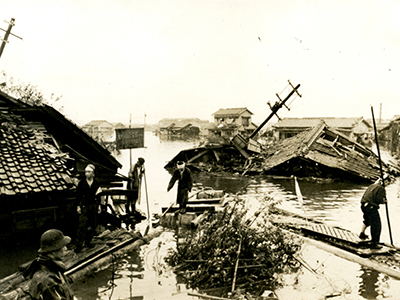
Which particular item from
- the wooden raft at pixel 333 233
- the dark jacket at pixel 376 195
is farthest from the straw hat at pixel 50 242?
the dark jacket at pixel 376 195

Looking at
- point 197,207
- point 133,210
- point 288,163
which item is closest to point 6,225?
point 133,210

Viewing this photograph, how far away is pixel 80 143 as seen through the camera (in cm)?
1214

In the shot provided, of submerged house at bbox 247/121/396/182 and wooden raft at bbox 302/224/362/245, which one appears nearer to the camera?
wooden raft at bbox 302/224/362/245

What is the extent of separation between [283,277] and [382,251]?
112 inches

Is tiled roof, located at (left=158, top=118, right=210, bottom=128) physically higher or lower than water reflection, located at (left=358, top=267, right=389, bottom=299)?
higher

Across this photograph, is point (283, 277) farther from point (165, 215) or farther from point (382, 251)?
point (165, 215)

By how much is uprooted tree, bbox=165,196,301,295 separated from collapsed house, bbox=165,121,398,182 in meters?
17.4

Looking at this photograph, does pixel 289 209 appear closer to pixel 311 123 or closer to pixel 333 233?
pixel 333 233

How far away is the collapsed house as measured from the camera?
2514 cm

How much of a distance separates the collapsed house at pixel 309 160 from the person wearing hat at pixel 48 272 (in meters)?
22.8

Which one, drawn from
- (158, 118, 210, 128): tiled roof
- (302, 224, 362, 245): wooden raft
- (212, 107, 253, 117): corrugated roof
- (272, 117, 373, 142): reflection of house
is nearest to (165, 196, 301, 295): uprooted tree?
(302, 224, 362, 245): wooden raft

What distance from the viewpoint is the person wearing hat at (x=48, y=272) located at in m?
3.85

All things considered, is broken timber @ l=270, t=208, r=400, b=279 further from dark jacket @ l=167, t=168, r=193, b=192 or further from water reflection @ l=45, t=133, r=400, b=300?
dark jacket @ l=167, t=168, r=193, b=192

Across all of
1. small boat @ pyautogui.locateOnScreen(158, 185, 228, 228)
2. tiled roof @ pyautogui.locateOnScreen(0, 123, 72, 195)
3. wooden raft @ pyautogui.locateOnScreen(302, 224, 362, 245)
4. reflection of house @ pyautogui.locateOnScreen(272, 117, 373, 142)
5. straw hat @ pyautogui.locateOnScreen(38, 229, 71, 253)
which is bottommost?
wooden raft @ pyautogui.locateOnScreen(302, 224, 362, 245)
